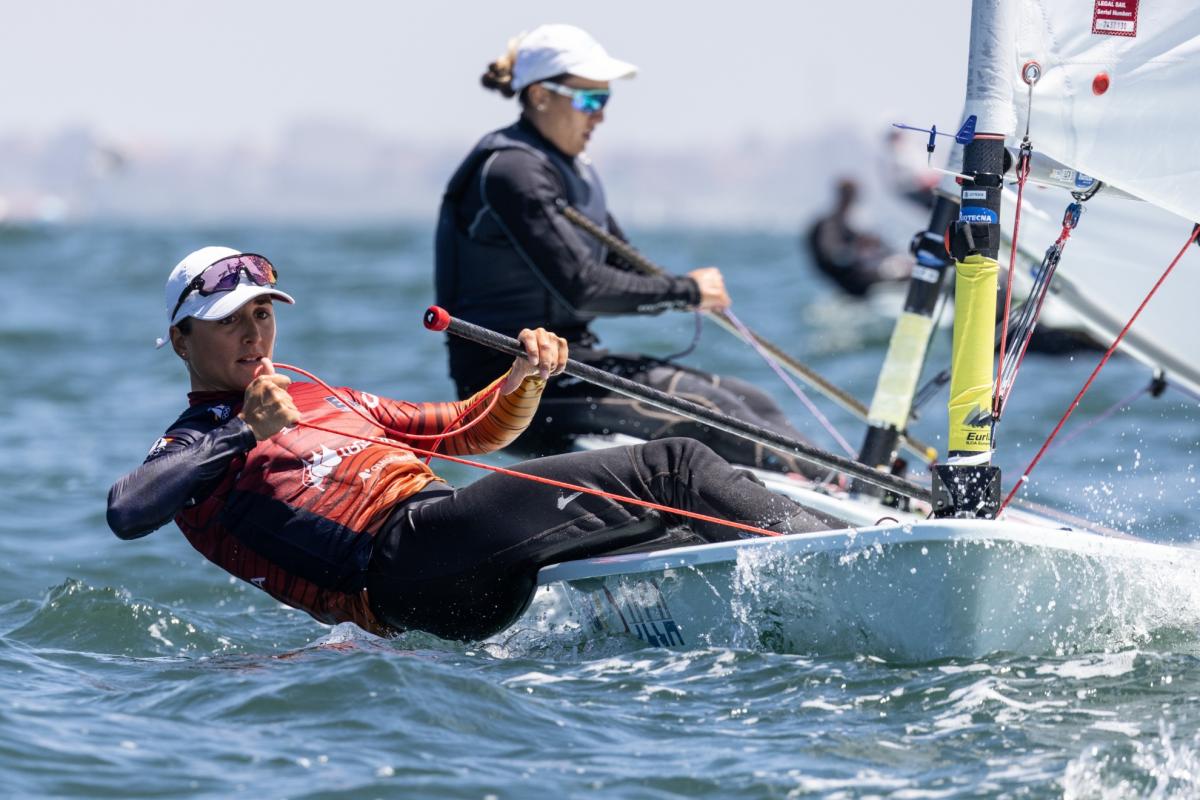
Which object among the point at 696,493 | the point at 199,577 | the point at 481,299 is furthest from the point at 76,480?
the point at 696,493

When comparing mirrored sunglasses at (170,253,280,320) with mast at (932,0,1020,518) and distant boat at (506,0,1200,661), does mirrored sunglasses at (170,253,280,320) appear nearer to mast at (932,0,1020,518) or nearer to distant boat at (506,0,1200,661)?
distant boat at (506,0,1200,661)

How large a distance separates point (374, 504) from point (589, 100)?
185 centimetres

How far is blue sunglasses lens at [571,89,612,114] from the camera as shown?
4.93 metres

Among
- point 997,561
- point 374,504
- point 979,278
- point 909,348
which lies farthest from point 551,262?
point 997,561

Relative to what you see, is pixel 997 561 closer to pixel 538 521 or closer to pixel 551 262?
pixel 538 521

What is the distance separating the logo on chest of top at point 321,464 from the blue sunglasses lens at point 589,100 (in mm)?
1743

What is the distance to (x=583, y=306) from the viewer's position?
→ 16.1 ft

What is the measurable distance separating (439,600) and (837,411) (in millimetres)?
5968

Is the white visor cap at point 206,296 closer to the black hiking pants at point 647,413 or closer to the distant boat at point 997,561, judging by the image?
the distant boat at point 997,561

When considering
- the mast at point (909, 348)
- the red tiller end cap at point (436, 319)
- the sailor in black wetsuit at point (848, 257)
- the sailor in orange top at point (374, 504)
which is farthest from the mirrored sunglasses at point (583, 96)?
the sailor in black wetsuit at point (848, 257)

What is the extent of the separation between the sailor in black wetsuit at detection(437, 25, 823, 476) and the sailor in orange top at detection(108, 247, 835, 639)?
48.7 inches

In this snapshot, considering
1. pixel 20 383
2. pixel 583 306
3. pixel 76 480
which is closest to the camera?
pixel 583 306

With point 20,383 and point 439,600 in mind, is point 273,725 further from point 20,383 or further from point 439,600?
point 20,383

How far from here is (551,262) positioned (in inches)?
189
